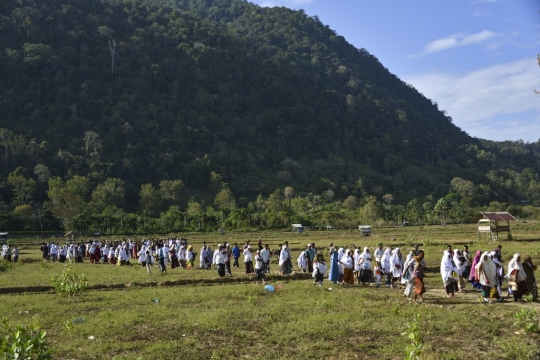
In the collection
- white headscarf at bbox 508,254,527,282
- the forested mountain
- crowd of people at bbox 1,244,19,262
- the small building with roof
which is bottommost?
crowd of people at bbox 1,244,19,262

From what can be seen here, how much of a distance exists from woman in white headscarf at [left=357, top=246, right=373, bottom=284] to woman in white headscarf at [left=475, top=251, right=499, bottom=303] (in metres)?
5.44

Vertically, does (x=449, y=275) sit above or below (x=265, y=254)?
below

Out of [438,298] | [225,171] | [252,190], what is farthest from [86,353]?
[225,171]

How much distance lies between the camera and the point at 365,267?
20.3 metres

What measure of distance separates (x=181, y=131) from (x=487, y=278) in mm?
124927

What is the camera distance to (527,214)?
88.3 m

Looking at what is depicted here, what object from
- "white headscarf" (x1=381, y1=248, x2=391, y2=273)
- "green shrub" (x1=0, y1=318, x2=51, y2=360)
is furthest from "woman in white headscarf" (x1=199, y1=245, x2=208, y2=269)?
"green shrub" (x1=0, y1=318, x2=51, y2=360)

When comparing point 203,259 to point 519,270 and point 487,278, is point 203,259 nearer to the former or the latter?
point 487,278

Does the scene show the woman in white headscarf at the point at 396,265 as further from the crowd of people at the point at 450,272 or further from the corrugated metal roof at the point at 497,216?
the corrugated metal roof at the point at 497,216

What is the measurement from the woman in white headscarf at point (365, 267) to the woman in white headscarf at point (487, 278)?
5.44 metres

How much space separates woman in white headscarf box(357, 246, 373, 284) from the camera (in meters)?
20.2

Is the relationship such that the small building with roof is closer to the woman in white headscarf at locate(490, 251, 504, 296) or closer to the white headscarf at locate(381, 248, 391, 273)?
the white headscarf at locate(381, 248, 391, 273)

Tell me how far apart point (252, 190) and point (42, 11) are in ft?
314

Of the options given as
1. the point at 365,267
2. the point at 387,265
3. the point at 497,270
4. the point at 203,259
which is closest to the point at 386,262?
the point at 387,265
